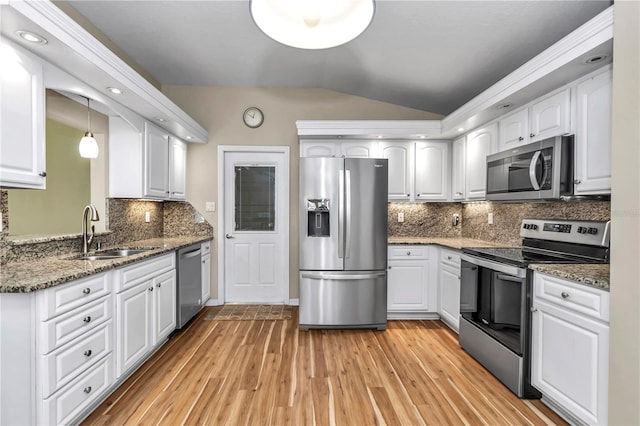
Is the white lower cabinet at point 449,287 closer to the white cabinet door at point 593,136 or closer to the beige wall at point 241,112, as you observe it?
the white cabinet door at point 593,136

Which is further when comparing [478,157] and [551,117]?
[478,157]

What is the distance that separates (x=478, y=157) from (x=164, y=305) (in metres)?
3.31

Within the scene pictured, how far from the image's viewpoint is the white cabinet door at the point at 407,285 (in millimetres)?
3525

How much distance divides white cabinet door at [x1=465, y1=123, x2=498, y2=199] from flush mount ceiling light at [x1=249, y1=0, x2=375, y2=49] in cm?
210

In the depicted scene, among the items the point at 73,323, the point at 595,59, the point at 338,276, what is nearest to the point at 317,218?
the point at 338,276

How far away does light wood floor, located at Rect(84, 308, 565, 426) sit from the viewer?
1.93m

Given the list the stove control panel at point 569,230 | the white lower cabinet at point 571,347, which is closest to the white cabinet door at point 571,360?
the white lower cabinet at point 571,347

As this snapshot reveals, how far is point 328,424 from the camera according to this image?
186 cm

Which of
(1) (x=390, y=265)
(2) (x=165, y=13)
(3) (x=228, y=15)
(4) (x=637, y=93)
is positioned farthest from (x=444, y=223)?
(2) (x=165, y=13)

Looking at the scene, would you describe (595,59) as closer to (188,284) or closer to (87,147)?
(87,147)

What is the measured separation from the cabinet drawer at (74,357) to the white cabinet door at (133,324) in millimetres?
123

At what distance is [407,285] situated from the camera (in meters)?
3.54

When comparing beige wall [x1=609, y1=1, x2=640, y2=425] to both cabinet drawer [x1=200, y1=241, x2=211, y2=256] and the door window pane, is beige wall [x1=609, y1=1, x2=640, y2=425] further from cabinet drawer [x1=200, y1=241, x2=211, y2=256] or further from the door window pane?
cabinet drawer [x1=200, y1=241, x2=211, y2=256]

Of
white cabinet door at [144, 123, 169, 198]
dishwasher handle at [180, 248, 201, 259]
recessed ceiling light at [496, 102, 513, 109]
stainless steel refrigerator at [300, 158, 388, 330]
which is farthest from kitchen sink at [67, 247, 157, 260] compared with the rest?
recessed ceiling light at [496, 102, 513, 109]
